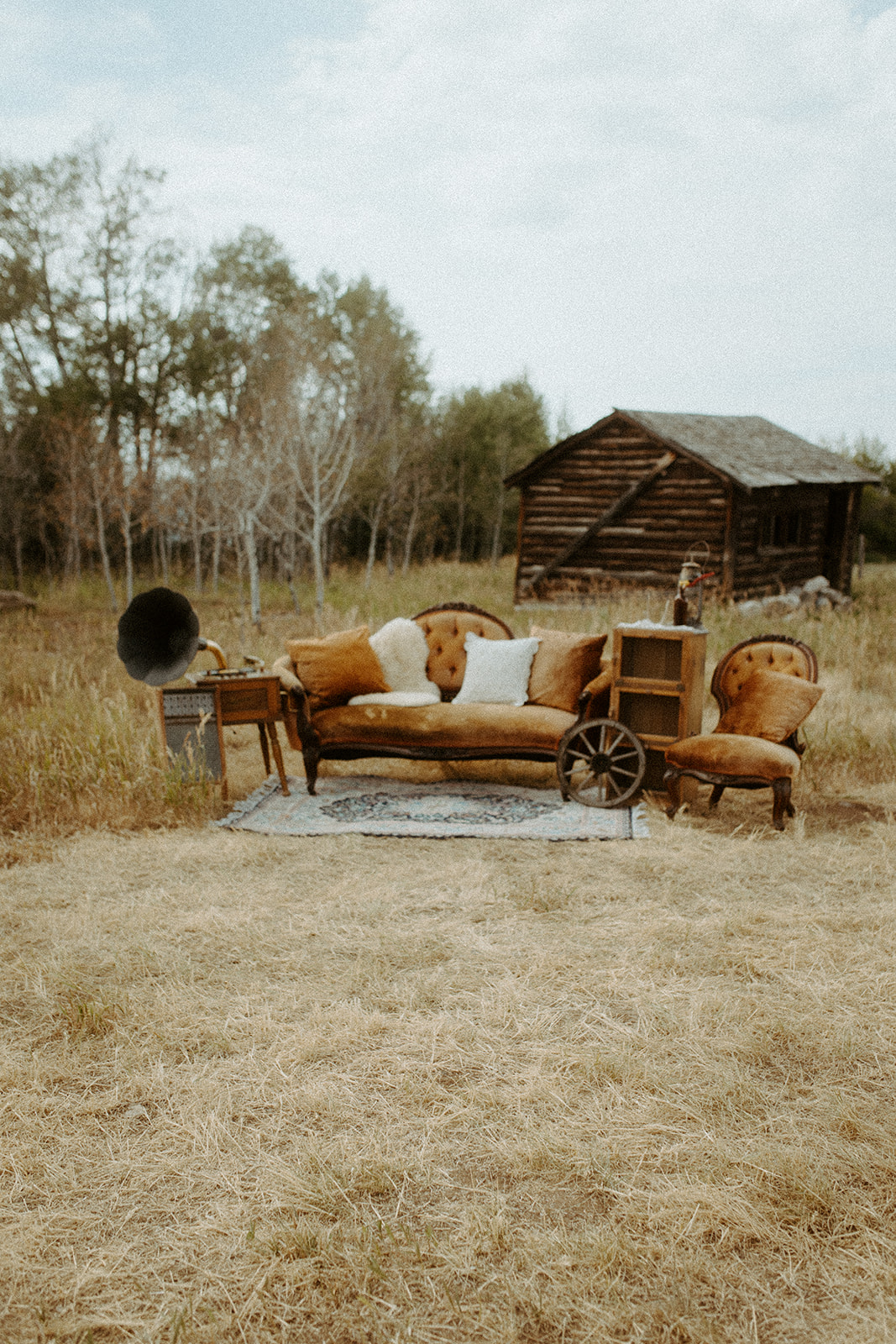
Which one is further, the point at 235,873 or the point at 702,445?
the point at 702,445

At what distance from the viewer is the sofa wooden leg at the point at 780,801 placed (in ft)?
16.4

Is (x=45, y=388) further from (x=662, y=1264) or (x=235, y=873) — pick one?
(x=662, y=1264)

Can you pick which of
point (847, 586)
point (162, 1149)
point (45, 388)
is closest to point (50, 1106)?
point (162, 1149)

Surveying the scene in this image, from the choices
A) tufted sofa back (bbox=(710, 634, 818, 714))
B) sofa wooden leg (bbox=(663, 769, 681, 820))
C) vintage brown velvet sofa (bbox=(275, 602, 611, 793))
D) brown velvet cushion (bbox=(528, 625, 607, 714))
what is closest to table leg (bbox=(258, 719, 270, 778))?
vintage brown velvet sofa (bbox=(275, 602, 611, 793))

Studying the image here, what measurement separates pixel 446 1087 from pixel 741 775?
2.85m

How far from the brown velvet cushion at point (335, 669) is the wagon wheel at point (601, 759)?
4.22 feet

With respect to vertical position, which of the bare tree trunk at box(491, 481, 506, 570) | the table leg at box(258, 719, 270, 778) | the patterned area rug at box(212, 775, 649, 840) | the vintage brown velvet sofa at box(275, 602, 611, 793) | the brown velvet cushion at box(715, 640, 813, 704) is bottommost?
the patterned area rug at box(212, 775, 649, 840)

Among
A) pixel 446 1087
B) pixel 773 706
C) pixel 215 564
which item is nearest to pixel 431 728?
pixel 773 706

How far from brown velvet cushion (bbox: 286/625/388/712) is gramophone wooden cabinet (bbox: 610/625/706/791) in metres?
1.52

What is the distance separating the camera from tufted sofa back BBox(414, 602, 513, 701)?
6371mm

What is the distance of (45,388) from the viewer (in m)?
21.0

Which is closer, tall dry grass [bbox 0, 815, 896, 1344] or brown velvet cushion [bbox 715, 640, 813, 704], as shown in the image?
tall dry grass [bbox 0, 815, 896, 1344]

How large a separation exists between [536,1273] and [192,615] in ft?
13.1

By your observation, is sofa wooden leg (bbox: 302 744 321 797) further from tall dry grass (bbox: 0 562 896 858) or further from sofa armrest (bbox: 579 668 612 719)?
sofa armrest (bbox: 579 668 612 719)
